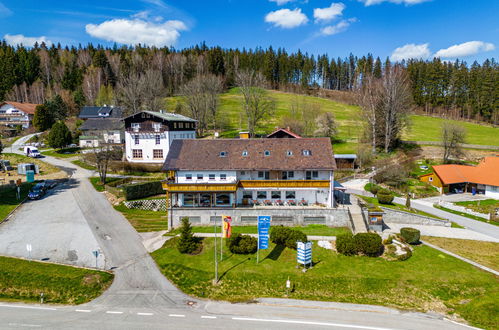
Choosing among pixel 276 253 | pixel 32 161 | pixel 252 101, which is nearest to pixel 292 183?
pixel 276 253

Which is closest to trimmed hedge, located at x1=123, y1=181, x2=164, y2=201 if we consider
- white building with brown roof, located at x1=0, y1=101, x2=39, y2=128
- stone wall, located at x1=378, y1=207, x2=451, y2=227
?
stone wall, located at x1=378, y1=207, x2=451, y2=227

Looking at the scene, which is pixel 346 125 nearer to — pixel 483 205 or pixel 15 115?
pixel 483 205

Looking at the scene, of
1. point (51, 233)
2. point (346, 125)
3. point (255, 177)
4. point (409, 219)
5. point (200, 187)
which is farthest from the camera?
point (346, 125)

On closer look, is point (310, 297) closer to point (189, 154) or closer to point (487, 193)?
point (189, 154)

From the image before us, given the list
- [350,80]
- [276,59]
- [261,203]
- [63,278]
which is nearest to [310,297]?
[261,203]

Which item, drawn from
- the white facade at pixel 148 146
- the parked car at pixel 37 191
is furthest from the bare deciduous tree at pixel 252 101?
the parked car at pixel 37 191
